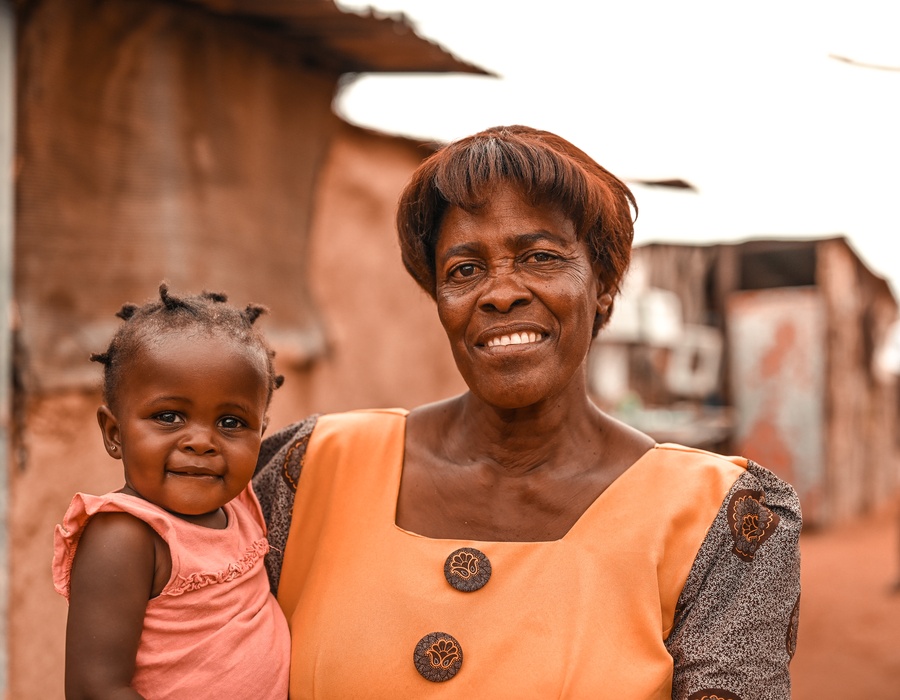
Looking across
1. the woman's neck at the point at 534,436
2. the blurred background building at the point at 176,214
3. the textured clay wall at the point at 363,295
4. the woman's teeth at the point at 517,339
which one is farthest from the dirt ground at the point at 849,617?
the woman's teeth at the point at 517,339

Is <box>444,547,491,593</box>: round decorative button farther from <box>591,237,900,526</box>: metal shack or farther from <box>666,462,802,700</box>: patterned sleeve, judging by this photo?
<box>591,237,900,526</box>: metal shack

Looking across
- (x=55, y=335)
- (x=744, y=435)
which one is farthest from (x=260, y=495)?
(x=744, y=435)

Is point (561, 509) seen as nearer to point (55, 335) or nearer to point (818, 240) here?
point (55, 335)

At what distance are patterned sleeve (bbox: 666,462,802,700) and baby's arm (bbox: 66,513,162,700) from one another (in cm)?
105

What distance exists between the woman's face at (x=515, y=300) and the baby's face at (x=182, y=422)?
1.68ft

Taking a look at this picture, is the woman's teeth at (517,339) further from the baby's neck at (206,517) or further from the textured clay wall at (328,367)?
the textured clay wall at (328,367)

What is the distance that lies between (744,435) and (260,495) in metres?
11.0

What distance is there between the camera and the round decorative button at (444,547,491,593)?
2158 mm

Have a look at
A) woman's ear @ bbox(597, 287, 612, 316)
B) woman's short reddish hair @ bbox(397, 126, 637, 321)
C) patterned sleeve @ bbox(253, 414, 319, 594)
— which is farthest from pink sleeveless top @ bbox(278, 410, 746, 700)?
woman's short reddish hair @ bbox(397, 126, 637, 321)

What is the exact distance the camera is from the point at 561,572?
2154 millimetres

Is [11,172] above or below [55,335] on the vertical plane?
above

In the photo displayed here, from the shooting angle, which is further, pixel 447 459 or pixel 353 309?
pixel 353 309

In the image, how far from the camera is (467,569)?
7.15 feet

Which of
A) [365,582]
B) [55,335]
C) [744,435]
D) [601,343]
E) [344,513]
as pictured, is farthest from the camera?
[601,343]
